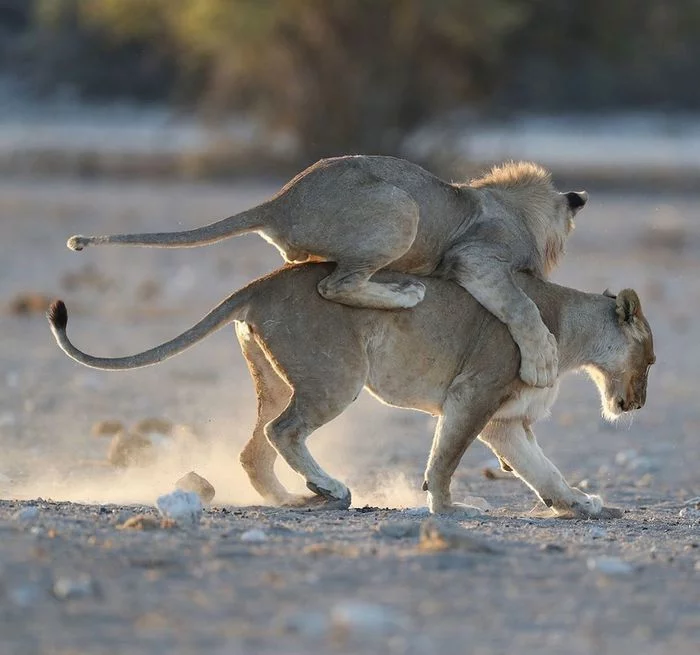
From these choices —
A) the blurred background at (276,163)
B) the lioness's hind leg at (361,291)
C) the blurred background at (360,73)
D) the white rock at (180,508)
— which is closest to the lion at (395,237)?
the lioness's hind leg at (361,291)

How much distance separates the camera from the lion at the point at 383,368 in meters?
7.69

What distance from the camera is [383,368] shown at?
7.86 m

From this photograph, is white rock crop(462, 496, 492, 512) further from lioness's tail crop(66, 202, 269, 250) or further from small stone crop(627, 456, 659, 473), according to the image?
lioness's tail crop(66, 202, 269, 250)

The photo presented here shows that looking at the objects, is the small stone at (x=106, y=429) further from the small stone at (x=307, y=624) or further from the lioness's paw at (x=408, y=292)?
the small stone at (x=307, y=624)

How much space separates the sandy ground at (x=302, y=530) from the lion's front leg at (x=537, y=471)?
0.24 metres

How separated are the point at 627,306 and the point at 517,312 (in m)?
0.73

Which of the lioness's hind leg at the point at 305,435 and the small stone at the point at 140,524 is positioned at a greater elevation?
the lioness's hind leg at the point at 305,435

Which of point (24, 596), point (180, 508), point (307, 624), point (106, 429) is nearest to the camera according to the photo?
point (307, 624)

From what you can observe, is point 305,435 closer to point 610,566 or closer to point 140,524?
point 140,524

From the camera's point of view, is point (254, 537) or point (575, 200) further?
point (575, 200)

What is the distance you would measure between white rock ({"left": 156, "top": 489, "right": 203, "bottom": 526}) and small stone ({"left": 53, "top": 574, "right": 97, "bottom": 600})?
1316 mm

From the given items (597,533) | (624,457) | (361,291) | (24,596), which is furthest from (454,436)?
(24,596)

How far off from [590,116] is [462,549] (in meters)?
48.4

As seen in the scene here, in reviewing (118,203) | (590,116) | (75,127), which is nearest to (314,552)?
(118,203)
